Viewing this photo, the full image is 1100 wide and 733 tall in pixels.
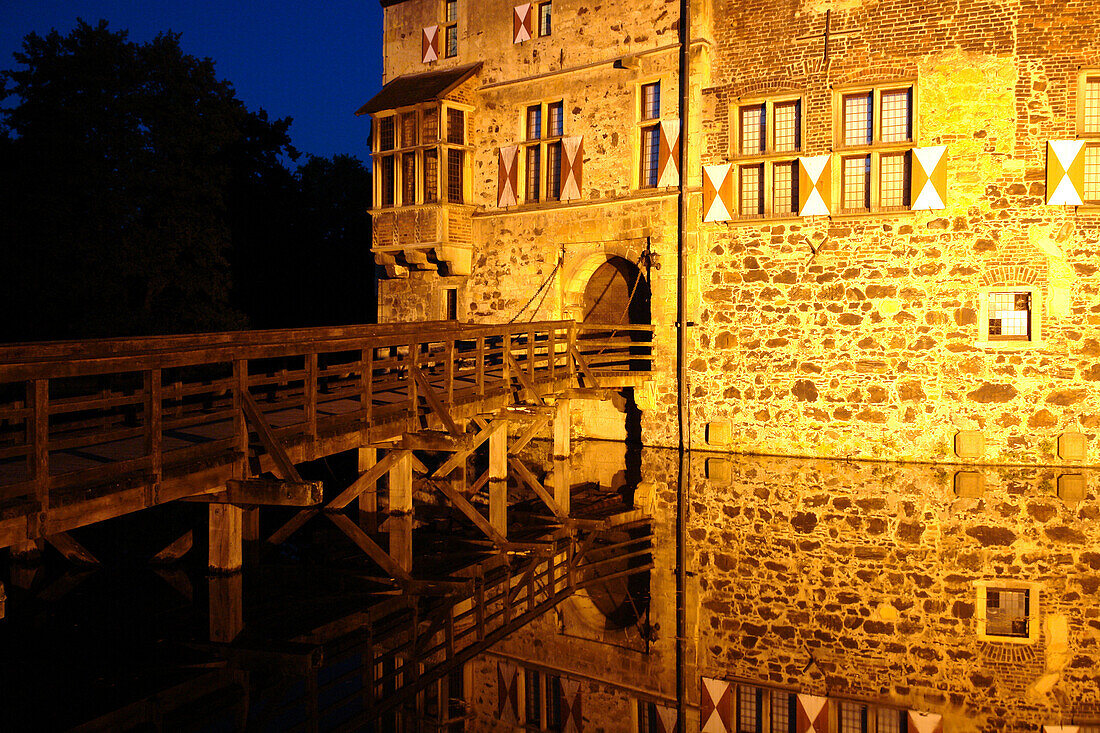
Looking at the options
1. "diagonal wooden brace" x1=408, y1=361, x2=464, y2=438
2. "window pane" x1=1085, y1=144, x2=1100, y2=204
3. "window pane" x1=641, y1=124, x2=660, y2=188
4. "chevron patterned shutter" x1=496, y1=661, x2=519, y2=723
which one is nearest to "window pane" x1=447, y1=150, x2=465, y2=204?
"window pane" x1=641, y1=124, x2=660, y2=188

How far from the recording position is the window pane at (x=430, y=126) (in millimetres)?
18078

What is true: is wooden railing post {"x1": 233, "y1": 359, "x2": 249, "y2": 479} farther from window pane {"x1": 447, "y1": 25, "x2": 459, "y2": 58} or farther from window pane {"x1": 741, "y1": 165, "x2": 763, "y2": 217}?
window pane {"x1": 447, "y1": 25, "x2": 459, "y2": 58}

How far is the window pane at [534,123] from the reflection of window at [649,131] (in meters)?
2.06

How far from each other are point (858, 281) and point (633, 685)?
32.3 feet

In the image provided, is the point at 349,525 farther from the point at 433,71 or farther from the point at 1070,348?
the point at 433,71

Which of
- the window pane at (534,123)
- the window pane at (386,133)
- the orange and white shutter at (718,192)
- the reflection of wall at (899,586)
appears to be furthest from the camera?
the window pane at (386,133)

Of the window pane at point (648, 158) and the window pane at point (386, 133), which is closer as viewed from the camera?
the window pane at point (648, 158)

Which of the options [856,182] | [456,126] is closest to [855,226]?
[856,182]

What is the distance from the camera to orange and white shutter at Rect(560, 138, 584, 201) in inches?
675

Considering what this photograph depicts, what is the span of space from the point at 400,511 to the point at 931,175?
919cm

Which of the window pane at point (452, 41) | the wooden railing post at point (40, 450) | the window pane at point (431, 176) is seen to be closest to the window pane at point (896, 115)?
the window pane at point (431, 176)

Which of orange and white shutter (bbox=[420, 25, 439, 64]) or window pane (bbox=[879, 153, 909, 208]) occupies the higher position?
orange and white shutter (bbox=[420, 25, 439, 64])

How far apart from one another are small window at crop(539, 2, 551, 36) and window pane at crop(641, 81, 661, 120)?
231 centimetres

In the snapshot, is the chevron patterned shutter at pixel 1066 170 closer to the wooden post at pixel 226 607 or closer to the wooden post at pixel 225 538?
the wooden post at pixel 225 538
